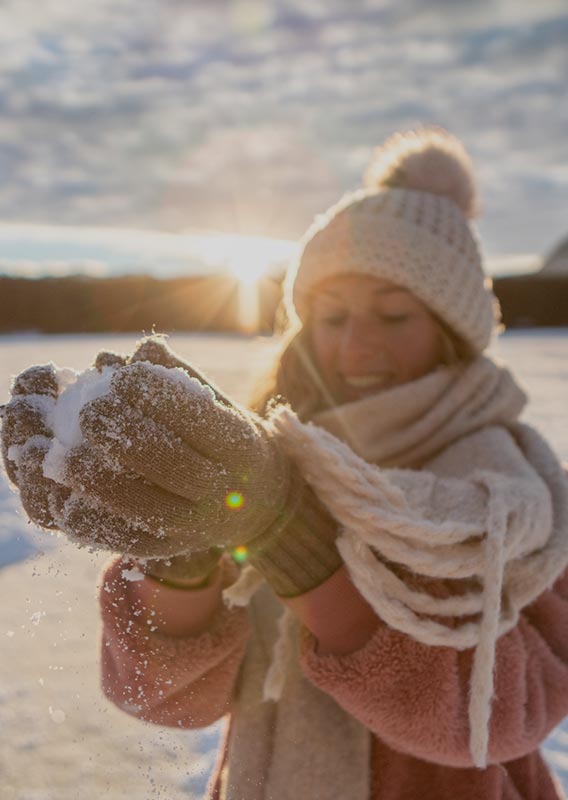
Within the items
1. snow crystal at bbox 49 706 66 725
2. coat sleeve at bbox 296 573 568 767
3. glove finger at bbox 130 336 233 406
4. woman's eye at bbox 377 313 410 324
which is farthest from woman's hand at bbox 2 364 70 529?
snow crystal at bbox 49 706 66 725

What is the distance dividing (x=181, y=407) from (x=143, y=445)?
5 cm

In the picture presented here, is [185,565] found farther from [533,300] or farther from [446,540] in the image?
[533,300]

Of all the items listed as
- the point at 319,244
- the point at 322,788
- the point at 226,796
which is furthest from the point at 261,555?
the point at 319,244

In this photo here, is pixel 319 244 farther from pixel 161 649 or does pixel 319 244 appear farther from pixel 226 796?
pixel 226 796

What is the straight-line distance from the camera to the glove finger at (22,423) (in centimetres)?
75

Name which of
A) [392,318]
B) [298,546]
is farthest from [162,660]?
[392,318]

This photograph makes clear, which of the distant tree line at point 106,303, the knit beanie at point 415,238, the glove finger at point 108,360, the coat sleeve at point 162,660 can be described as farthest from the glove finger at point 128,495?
the distant tree line at point 106,303

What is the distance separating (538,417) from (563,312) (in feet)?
38.4

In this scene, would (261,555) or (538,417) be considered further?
(538,417)

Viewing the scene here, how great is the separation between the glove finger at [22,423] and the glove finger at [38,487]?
2 centimetres

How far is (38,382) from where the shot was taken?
2.65 ft

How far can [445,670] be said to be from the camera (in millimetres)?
941

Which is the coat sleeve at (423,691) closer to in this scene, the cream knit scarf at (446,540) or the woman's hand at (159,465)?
the cream knit scarf at (446,540)

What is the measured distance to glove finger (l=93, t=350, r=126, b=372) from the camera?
0.77 metres
